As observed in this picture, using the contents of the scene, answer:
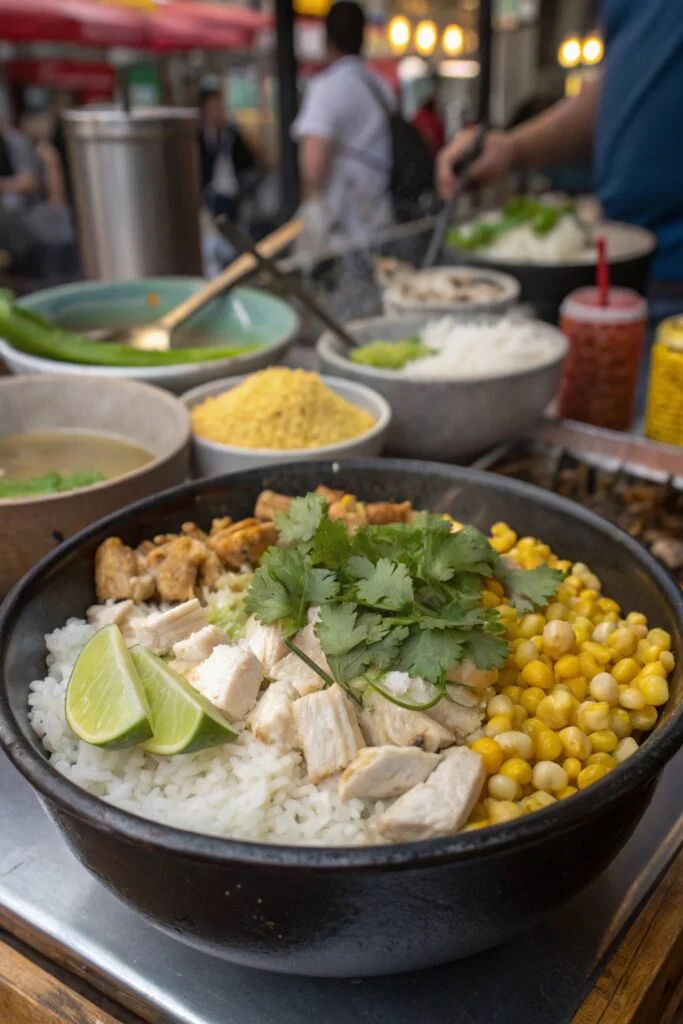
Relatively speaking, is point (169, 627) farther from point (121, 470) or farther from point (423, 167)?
point (423, 167)

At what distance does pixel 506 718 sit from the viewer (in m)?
1.17

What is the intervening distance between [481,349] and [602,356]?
1.34 feet

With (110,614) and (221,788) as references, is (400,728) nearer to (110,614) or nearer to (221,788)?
(221,788)

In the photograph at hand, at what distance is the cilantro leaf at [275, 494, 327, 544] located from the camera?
1308mm

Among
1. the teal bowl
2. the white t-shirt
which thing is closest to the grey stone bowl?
the teal bowl

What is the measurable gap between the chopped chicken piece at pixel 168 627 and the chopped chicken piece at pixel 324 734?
0.28m

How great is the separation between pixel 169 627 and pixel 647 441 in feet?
4.79

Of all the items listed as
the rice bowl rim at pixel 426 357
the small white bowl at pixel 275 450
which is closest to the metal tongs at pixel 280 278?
the rice bowl rim at pixel 426 357

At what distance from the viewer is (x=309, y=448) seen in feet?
5.80

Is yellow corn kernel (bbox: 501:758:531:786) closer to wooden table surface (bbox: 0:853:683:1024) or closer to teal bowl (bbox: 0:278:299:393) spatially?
wooden table surface (bbox: 0:853:683:1024)

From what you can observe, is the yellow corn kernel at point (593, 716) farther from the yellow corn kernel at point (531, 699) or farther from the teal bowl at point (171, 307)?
the teal bowl at point (171, 307)

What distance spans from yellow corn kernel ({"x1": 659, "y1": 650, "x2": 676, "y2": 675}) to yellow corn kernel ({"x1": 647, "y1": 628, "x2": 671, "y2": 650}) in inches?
1.2

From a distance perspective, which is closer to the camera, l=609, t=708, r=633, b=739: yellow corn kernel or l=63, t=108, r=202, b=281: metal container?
l=609, t=708, r=633, b=739: yellow corn kernel

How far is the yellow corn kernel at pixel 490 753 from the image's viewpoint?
1104mm
